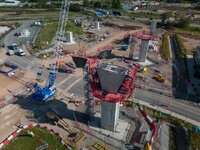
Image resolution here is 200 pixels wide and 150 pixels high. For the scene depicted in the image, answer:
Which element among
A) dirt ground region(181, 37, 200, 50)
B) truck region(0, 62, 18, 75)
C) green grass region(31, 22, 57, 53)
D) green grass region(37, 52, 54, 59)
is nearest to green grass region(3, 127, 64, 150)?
truck region(0, 62, 18, 75)

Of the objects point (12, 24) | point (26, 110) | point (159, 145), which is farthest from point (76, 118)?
point (12, 24)

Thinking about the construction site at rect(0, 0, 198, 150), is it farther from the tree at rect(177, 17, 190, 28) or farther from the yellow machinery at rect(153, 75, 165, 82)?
the tree at rect(177, 17, 190, 28)

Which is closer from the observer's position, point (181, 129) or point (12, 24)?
point (181, 129)

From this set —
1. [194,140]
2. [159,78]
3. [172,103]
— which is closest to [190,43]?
[159,78]

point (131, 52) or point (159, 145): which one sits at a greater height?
point (131, 52)

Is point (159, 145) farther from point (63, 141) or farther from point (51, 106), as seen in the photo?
point (51, 106)

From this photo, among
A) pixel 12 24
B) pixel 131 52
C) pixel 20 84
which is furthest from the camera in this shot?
pixel 12 24

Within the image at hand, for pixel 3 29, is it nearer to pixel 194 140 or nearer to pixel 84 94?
pixel 84 94

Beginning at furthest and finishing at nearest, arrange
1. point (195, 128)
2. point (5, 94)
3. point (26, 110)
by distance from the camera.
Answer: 1. point (5, 94)
2. point (26, 110)
3. point (195, 128)

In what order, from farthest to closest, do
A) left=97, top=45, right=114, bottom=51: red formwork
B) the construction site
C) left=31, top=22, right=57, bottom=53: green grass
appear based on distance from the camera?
left=97, top=45, right=114, bottom=51: red formwork, left=31, top=22, right=57, bottom=53: green grass, the construction site
